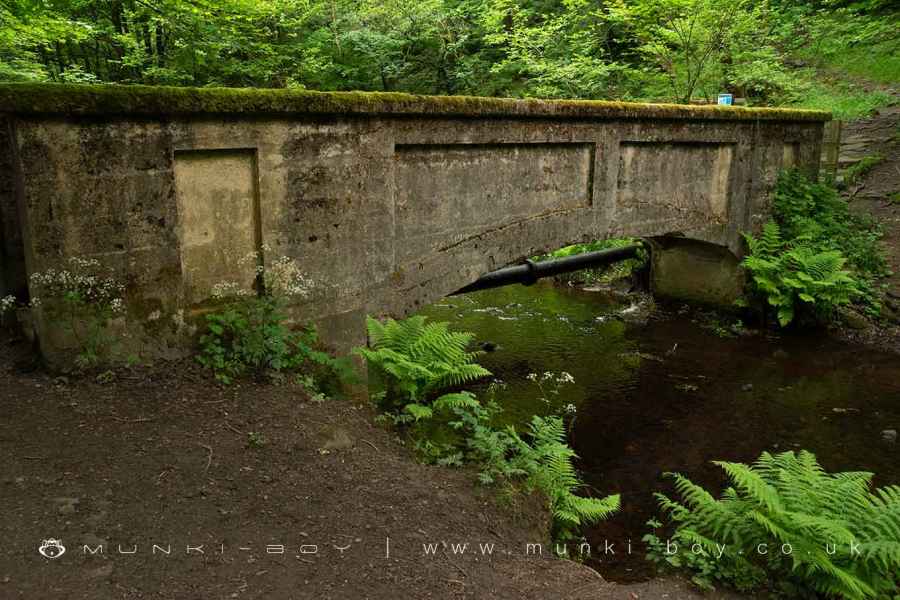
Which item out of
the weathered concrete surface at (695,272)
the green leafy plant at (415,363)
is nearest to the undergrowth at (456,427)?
the green leafy plant at (415,363)

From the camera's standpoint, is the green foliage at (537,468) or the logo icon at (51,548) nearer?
the logo icon at (51,548)

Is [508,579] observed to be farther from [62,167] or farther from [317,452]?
[62,167]

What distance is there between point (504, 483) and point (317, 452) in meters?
1.14

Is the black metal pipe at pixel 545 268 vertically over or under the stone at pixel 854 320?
over

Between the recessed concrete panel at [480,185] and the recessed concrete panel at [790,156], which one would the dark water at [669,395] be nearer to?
the recessed concrete panel at [480,185]

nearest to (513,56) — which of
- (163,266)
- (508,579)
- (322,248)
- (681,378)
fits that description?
(681,378)

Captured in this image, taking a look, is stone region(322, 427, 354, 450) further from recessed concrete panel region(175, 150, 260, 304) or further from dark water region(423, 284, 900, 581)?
dark water region(423, 284, 900, 581)

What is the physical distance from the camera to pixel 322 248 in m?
4.98

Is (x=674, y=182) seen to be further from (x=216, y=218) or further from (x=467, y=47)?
(x=467, y=47)

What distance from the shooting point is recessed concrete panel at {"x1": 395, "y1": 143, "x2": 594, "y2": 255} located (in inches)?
221

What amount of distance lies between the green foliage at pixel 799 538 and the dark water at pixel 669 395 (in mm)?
582

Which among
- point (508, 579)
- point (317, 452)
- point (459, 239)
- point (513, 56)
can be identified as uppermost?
→ point (513, 56)

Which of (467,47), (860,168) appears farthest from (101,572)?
(467,47)

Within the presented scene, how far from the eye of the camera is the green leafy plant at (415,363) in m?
4.57
